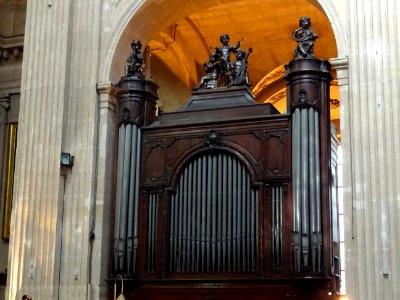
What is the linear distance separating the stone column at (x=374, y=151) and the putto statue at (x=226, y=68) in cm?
Answer: 195

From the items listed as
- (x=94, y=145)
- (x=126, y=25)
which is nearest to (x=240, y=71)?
(x=126, y=25)

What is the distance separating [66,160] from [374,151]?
5.27m

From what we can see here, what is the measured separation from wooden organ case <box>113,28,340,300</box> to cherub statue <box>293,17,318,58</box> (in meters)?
0.20

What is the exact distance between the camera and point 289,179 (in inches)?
499

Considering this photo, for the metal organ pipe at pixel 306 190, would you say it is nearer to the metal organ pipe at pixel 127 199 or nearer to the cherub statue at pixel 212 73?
the cherub statue at pixel 212 73

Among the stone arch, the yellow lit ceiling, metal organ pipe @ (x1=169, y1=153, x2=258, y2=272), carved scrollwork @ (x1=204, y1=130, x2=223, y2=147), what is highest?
the yellow lit ceiling

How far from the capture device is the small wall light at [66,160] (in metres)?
14.0

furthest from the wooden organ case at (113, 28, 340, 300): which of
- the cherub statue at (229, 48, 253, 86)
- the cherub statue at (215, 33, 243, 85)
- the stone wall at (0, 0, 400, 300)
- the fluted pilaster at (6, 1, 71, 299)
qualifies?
the fluted pilaster at (6, 1, 71, 299)

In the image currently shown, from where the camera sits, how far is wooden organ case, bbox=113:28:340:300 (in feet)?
40.4

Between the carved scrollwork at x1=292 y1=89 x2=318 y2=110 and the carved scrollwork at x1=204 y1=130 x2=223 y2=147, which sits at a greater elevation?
the carved scrollwork at x1=292 y1=89 x2=318 y2=110

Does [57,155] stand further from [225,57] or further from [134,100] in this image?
[225,57]

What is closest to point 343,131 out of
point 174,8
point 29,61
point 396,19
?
point 396,19

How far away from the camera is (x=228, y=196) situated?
13.0 meters

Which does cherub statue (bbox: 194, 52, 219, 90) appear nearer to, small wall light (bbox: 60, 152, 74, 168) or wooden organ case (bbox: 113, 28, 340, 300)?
wooden organ case (bbox: 113, 28, 340, 300)
